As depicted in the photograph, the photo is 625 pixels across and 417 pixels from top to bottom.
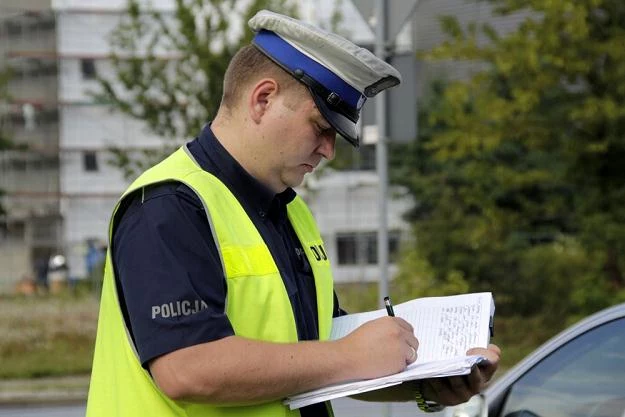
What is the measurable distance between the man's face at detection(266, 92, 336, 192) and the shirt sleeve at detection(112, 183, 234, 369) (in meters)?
0.22

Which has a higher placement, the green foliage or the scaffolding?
the green foliage

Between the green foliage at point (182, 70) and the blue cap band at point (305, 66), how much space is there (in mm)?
15590

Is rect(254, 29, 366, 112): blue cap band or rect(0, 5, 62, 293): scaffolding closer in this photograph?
rect(254, 29, 366, 112): blue cap band

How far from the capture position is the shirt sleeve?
223cm

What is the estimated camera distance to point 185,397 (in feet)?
7.36

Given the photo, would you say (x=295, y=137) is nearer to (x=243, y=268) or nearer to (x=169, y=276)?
(x=243, y=268)

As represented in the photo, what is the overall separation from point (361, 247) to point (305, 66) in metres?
21.6

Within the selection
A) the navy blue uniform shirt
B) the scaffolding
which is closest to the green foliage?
the navy blue uniform shirt

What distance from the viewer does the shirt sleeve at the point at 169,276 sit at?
2234mm

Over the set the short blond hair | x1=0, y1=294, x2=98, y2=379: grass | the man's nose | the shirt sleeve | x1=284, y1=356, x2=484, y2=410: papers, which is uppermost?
the short blond hair

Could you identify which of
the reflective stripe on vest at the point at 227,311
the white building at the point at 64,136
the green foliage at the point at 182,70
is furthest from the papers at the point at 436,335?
the white building at the point at 64,136

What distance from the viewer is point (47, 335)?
1908cm

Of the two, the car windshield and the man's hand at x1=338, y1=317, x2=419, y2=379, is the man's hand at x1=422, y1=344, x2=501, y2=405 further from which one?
the car windshield

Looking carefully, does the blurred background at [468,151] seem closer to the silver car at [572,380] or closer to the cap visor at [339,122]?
the silver car at [572,380]
